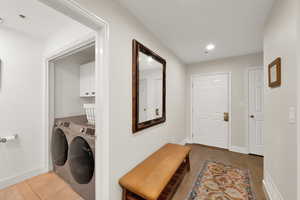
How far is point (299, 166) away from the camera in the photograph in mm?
906

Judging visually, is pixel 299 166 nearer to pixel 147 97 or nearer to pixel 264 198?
pixel 264 198

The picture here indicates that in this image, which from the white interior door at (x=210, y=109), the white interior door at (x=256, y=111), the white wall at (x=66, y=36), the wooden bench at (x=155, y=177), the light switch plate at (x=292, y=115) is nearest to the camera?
the light switch plate at (x=292, y=115)

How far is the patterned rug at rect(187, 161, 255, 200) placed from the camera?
5.15ft

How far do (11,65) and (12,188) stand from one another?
5.88 feet

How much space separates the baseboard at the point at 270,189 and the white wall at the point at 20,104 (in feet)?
10.9

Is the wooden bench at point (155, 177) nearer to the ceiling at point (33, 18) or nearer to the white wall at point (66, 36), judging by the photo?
the white wall at point (66, 36)

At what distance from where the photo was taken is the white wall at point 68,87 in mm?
2221

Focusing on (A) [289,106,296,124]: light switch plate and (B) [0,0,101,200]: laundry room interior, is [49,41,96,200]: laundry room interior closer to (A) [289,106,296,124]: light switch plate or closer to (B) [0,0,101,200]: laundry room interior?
(B) [0,0,101,200]: laundry room interior

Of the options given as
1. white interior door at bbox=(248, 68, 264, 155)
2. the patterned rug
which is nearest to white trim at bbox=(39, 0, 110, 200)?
the patterned rug

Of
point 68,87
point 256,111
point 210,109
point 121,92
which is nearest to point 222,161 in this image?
point 210,109

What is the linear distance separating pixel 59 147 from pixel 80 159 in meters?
0.63

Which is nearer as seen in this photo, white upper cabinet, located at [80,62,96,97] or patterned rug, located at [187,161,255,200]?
patterned rug, located at [187,161,255,200]

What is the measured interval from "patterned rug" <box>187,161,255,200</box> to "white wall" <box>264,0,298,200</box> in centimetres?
34

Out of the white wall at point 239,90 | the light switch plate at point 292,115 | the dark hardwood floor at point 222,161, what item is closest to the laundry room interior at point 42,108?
the dark hardwood floor at point 222,161
